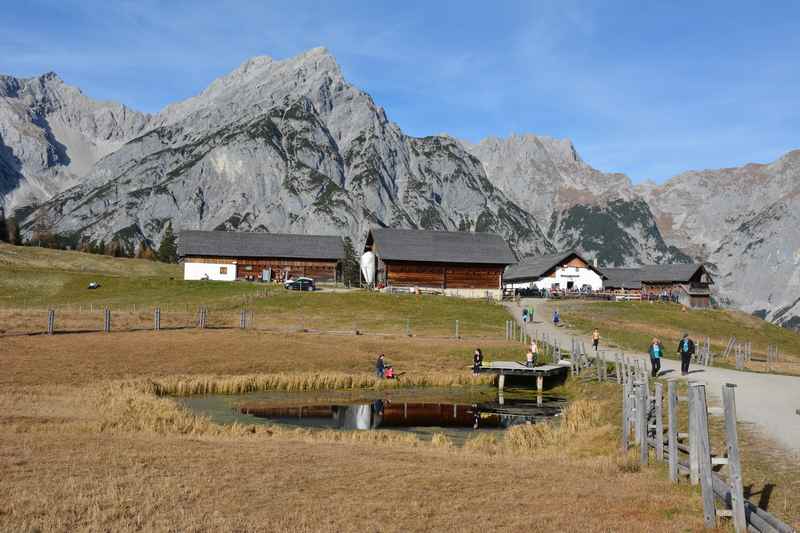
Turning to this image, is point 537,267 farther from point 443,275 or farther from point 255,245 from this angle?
point 255,245

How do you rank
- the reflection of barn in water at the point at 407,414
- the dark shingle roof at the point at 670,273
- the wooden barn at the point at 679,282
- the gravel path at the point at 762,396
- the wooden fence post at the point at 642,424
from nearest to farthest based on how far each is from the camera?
the wooden fence post at the point at 642,424 < the gravel path at the point at 762,396 < the reflection of barn in water at the point at 407,414 < the wooden barn at the point at 679,282 < the dark shingle roof at the point at 670,273

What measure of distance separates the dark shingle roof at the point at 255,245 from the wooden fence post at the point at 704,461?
8702 cm

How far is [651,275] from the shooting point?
397 feet

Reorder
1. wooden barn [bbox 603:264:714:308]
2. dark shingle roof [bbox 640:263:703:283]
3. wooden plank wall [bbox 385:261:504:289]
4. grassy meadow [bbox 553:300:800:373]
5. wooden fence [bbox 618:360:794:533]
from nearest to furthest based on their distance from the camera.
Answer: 1. wooden fence [bbox 618:360:794:533]
2. grassy meadow [bbox 553:300:800:373]
3. wooden plank wall [bbox 385:261:504:289]
4. wooden barn [bbox 603:264:714:308]
5. dark shingle roof [bbox 640:263:703:283]

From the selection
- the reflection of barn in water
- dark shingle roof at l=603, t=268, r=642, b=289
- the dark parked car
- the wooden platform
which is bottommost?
the reflection of barn in water

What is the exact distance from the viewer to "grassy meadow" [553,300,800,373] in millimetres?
58287

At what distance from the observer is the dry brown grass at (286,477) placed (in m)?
12.7

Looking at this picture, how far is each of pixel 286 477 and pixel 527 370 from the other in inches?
1027

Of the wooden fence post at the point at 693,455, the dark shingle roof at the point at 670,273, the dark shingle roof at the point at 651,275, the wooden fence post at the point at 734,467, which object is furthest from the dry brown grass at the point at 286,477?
the dark shingle roof at the point at 651,275

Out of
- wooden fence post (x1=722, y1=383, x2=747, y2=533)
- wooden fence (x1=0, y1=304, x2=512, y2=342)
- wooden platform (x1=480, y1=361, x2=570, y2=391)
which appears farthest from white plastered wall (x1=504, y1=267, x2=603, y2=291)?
wooden fence post (x1=722, y1=383, x2=747, y2=533)

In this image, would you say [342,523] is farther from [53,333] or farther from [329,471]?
[53,333]

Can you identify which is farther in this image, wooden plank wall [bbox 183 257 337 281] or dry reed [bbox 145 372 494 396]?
wooden plank wall [bbox 183 257 337 281]

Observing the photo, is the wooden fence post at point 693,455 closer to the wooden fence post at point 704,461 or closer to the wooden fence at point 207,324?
the wooden fence post at point 704,461

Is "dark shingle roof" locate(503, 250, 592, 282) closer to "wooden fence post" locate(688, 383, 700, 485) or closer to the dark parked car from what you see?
the dark parked car
